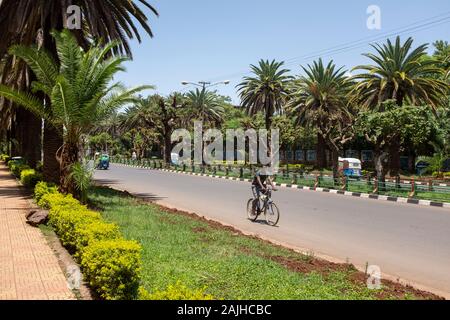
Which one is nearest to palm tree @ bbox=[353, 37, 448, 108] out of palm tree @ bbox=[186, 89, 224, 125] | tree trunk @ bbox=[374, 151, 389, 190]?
tree trunk @ bbox=[374, 151, 389, 190]

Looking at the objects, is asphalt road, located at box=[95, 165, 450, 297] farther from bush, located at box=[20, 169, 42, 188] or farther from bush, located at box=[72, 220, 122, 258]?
bush, located at box=[20, 169, 42, 188]

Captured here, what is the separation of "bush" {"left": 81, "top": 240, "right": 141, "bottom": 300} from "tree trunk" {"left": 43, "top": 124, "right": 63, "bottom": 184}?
41.1ft

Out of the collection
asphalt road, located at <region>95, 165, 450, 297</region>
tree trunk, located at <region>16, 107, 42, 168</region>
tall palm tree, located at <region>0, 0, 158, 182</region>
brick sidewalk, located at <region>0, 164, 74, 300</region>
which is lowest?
asphalt road, located at <region>95, 165, 450, 297</region>

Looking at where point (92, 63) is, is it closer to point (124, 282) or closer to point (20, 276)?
point (20, 276)

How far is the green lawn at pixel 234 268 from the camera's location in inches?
256

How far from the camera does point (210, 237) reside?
10586 mm

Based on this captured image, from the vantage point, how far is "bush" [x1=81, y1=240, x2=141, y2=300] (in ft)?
18.5

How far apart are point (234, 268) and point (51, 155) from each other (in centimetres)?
1242

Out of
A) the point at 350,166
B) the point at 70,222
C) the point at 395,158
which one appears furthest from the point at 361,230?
the point at 350,166

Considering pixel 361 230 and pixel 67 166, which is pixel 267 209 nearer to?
pixel 361 230

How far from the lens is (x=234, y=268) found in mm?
7504

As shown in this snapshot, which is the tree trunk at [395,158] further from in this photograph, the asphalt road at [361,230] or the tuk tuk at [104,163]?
the tuk tuk at [104,163]

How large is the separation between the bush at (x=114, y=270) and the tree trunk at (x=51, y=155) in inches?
493

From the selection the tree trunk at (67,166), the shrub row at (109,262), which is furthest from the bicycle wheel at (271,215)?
the shrub row at (109,262)
